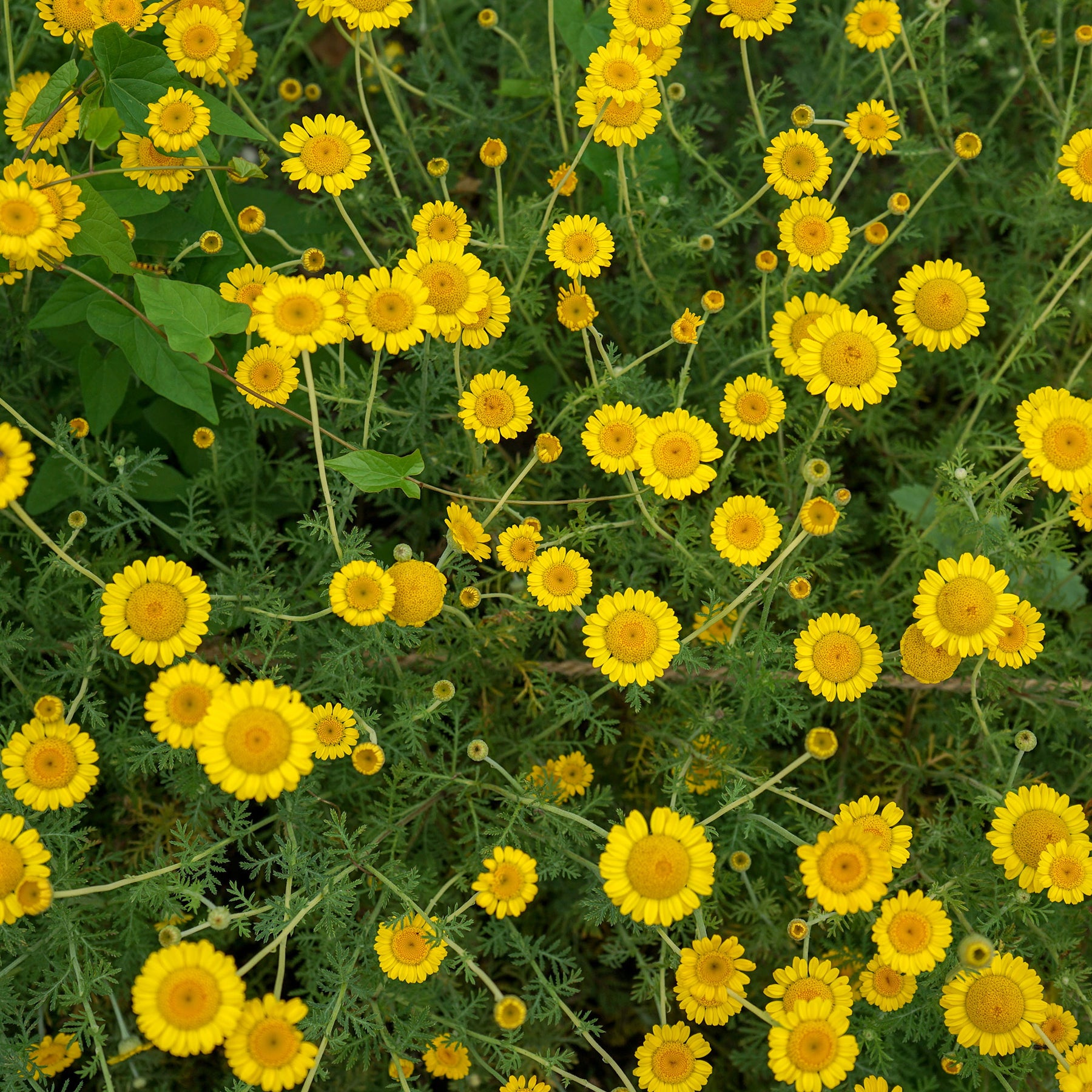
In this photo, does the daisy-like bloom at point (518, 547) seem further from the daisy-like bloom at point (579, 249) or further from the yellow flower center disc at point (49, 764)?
the yellow flower center disc at point (49, 764)

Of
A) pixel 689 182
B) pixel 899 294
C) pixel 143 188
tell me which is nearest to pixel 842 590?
pixel 899 294

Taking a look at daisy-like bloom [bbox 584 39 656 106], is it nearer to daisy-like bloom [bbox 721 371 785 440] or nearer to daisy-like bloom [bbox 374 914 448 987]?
daisy-like bloom [bbox 721 371 785 440]

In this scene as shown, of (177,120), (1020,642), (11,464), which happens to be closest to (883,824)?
(1020,642)

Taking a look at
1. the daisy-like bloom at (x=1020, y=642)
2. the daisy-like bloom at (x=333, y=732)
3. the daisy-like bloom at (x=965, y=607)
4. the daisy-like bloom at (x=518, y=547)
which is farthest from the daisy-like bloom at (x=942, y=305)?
the daisy-like bloom at (x=333, y=732)

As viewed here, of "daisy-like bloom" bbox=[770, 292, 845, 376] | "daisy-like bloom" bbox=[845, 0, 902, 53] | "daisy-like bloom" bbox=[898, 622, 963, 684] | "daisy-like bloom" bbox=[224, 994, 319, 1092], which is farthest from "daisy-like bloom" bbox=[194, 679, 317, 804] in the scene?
"daisy-like bloom" bbox=[845, 0, 902, 53]

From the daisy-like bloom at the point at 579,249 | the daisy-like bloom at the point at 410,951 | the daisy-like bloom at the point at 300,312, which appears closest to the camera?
the daisy-like bloom at the point at 300,312

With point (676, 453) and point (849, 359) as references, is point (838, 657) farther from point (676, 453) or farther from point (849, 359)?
point (849, 359)

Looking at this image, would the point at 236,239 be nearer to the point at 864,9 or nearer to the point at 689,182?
the point at 689,182
